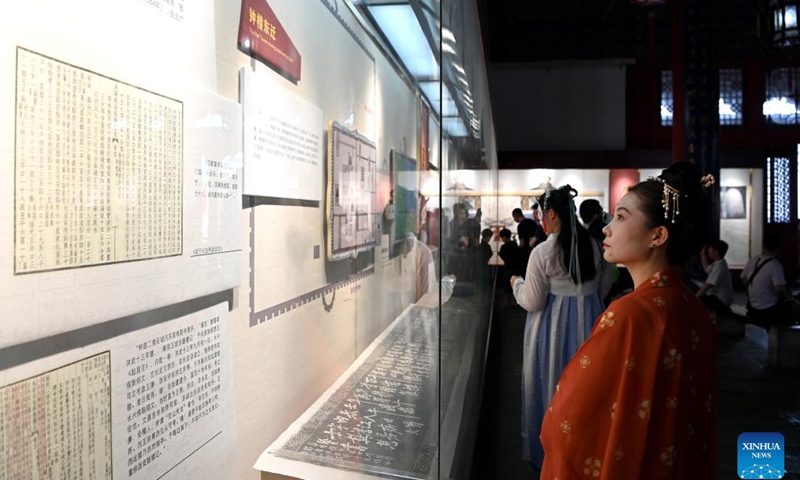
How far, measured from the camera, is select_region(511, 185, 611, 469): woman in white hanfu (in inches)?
101

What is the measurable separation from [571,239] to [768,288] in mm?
3549

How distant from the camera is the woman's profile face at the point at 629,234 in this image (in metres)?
1.36

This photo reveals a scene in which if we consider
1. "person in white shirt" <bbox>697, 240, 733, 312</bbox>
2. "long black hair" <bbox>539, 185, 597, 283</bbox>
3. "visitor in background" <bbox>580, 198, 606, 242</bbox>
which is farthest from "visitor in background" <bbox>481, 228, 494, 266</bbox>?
"person in white shirt" <bbox>697, 240, 733, 312</bbox>

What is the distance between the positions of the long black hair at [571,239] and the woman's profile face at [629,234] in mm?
1110

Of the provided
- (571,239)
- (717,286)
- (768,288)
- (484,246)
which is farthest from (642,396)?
(717,286)

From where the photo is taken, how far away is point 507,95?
39.1ft

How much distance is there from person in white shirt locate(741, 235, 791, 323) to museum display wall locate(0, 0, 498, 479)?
15.8 feet

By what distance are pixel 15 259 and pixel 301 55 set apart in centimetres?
65

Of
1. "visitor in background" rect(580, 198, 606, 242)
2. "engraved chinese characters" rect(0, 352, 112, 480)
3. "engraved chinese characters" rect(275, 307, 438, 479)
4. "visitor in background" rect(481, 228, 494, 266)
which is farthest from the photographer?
"visitor in background" rect(481, 228, 494, 266)

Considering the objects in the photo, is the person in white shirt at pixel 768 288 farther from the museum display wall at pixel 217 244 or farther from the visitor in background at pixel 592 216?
the museum display wall at pixel 217 244

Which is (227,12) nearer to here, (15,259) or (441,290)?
(15,259)

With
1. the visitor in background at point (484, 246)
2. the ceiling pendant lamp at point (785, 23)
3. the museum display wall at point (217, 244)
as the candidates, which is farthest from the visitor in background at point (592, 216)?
the ceiling pendant lamp at point (785, 23)

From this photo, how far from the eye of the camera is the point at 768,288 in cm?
498

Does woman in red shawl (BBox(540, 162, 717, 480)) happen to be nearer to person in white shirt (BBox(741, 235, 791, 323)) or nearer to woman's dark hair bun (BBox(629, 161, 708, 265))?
woman's dark hair bun (BBox(629, 161, 708, 265))
